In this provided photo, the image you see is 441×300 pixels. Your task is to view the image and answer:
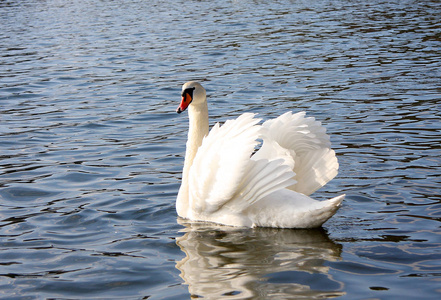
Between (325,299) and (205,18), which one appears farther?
(205,18)

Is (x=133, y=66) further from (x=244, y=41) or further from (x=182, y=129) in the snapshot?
(x=182, y=129)

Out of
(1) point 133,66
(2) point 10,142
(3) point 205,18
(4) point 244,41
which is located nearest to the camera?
(2) point 10,142

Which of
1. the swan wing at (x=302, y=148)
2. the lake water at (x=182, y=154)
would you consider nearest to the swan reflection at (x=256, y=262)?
the lake water at (x=182, y=154)

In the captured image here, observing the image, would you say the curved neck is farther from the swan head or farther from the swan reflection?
the swan reflection

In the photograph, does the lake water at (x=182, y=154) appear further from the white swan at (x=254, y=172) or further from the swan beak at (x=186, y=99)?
the swan beak at (x=186, y=99)

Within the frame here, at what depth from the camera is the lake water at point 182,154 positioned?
5641 mm

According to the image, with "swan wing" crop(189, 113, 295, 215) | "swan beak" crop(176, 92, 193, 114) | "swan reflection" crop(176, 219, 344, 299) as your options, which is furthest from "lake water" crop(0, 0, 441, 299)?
"swan beak" crop(176, 92, 193, 114)

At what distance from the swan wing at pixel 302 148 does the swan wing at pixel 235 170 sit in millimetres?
594

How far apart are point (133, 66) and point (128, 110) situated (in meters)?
4.90

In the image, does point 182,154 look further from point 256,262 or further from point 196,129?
point 256,262

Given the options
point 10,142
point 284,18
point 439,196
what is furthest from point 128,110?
point 284,18

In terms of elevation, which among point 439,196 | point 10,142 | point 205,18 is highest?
point 205,18

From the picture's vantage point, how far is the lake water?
18.5ft

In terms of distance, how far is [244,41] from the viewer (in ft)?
66.2
